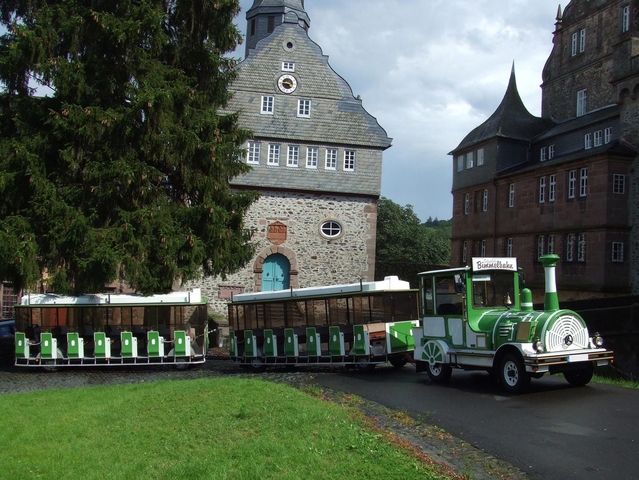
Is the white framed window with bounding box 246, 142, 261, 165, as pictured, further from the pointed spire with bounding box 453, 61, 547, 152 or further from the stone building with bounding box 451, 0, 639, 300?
the pointed spire with bounding box 453, 61, 547, 152

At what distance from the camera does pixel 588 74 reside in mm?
39031

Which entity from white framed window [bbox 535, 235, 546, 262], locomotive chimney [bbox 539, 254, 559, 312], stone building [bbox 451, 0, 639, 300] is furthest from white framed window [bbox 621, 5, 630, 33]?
locomotive chimney [bbox 539, 254, 559, 312]

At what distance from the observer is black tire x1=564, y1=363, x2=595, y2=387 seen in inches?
490

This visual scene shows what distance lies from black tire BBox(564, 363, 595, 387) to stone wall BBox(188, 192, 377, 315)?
19.7m

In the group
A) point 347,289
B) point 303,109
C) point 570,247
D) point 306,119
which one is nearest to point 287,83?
point 303,109

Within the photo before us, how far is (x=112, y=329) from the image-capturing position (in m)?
20.8

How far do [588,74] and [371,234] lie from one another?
1711cm

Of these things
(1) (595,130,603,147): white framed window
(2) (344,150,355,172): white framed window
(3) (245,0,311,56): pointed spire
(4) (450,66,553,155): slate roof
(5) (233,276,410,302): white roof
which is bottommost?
(5) (233,276,410,302): white roof

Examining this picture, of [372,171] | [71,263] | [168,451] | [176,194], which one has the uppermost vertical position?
[372,171]

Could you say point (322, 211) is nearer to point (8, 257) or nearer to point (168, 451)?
point (8, 257)

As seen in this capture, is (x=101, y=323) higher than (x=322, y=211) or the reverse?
the reverse

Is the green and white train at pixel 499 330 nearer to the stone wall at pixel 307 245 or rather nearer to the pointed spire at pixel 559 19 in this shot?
the stone wall at pixel 307 245

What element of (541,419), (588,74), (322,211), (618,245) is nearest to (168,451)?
(541,419)

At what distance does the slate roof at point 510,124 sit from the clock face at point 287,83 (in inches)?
524
